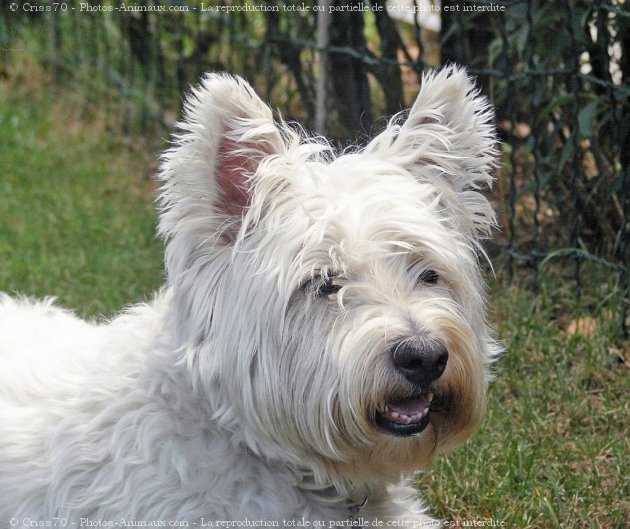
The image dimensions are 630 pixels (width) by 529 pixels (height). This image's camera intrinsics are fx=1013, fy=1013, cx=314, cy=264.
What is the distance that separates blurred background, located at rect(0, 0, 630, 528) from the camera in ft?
12.1

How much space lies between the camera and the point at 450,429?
2705 millimetres

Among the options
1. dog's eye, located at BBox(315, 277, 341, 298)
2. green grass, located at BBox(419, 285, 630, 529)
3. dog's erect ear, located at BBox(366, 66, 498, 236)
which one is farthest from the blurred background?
dog's eye, located at BBox(315, 277, 341, 298)

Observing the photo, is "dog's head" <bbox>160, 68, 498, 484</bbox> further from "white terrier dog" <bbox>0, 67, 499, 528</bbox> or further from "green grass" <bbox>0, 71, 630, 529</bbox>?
"green grass" <bbox>0, 71, 630, 529</bbox>

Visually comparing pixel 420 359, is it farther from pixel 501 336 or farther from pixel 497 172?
pixel 497 172

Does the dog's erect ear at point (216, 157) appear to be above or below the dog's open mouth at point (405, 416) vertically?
above

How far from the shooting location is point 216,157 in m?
2.67

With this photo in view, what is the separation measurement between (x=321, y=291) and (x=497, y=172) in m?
2.90

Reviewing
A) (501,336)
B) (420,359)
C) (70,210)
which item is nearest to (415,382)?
(420,359)

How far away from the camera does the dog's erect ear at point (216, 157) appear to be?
2617mm

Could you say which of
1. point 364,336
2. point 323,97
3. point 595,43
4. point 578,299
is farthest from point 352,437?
point 323,97

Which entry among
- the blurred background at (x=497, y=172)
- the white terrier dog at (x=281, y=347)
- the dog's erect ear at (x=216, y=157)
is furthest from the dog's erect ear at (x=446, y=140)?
the blurred background at (x=497, y=172)

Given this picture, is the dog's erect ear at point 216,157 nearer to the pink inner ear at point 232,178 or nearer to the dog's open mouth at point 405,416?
the pink inner ear at point 232,178

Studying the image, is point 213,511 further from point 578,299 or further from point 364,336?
point 578,299

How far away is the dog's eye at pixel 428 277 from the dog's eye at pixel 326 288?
0.23 meters
